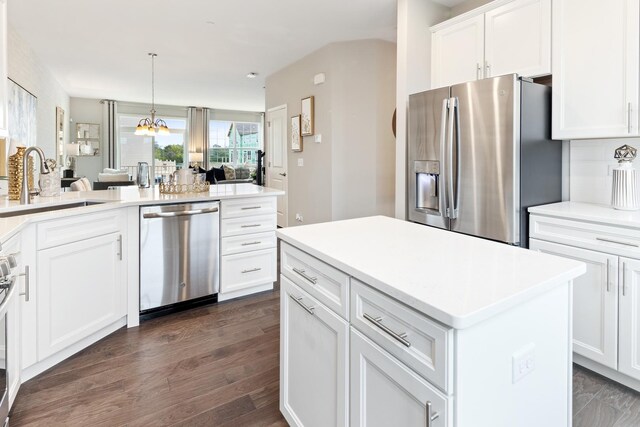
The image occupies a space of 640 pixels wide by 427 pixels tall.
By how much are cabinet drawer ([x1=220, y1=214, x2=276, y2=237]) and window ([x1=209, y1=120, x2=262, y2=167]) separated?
8.05 meters

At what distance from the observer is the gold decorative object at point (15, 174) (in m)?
2.25

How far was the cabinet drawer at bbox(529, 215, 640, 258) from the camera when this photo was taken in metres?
1.84

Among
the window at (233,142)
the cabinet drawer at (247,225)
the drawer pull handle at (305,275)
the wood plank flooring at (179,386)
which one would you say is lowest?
the wood plank flooring at (179,386)

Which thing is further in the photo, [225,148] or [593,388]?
[225,148]

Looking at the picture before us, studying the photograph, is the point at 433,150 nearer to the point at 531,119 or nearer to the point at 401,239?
the point at 531,119

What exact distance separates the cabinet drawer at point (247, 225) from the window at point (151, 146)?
280 inches

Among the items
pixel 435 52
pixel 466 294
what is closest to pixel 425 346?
pixel 466 294

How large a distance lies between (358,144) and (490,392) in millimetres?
4004

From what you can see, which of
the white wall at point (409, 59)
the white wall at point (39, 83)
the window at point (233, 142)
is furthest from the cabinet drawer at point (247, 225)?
the window at point (233, 142)

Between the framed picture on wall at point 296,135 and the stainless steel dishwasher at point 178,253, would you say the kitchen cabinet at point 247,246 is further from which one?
the framed picture on wall at point 296,135

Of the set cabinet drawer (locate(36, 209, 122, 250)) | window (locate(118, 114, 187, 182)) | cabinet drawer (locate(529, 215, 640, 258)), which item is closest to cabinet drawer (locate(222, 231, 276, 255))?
cabinet drawer (locate(36, 209, 122, 250))

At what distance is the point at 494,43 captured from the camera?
272 centimetres

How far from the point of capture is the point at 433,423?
0.80 metres

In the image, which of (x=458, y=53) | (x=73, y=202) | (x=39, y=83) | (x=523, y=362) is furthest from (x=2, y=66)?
(x=39, y=83)
